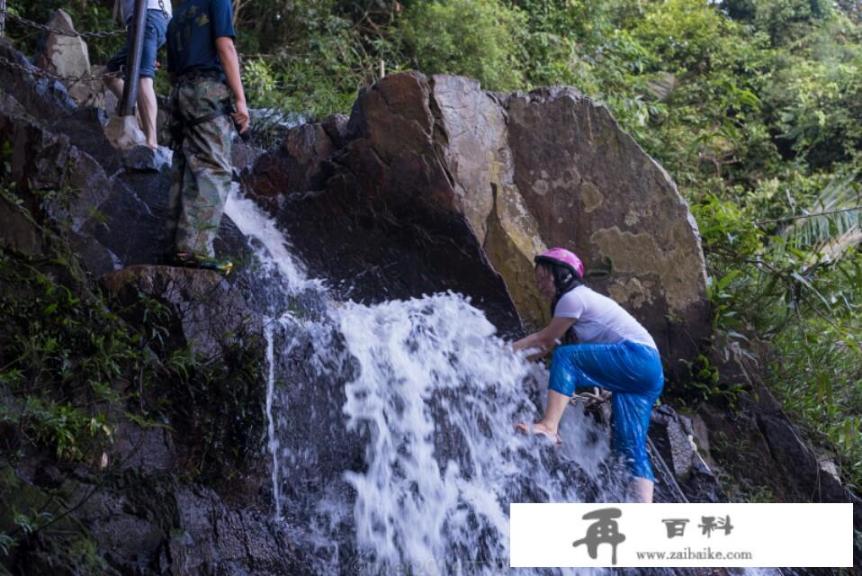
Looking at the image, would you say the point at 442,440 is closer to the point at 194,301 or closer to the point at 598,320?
the point at 598,320

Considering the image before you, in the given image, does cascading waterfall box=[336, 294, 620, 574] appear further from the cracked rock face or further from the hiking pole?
the hiking pole

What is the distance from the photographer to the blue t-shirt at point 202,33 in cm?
628

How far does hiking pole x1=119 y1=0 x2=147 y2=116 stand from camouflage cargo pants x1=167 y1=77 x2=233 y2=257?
3.90 feet

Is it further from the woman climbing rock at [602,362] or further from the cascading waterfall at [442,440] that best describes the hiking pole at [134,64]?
the woman climbing rock at [602,362]

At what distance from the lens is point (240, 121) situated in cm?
626

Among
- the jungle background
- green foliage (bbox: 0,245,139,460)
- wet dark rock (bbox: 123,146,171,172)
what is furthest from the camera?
the jungle background

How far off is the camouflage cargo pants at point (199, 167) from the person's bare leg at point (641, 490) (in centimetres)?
282

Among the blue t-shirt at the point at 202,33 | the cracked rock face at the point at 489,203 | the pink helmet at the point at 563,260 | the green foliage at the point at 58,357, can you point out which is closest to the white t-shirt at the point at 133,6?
the cracked rock face at the point at 489,203

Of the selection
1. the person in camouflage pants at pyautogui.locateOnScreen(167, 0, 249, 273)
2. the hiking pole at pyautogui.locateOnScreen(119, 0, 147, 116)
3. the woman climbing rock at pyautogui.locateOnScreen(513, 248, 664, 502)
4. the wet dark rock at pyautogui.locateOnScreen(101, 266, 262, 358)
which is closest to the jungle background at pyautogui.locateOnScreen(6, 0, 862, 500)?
the wet dark rock at pyautogui.locateOnScreen(101, 266, 262, 358)

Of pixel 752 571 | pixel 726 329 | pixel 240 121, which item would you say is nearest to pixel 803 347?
pixel 726 329

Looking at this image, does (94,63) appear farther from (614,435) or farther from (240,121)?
(614,435)

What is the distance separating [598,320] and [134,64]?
12.0ft

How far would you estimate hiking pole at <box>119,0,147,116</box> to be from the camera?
739 centimetres

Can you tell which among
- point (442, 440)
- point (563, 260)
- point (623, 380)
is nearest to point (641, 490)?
point (623, 380)
